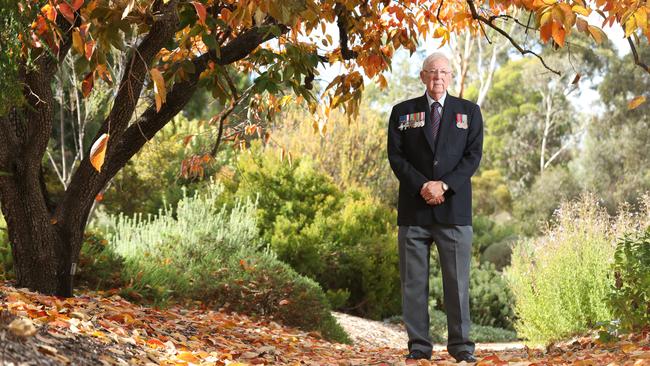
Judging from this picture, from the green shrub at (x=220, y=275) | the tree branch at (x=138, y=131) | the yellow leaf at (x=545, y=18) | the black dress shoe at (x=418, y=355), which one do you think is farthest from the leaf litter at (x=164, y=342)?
the yellow leaf at (x=545, y=18)

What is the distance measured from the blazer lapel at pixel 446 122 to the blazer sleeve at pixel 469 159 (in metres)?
0.13

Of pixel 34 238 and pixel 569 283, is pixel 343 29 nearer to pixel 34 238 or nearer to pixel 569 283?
pixel 34 238

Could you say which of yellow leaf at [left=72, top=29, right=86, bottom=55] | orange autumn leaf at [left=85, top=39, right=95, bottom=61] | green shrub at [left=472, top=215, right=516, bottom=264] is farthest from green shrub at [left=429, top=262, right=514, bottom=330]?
yellow leaf at [left=72, top=29, right=86, bottom=55]

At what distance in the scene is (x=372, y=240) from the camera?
1150 cm

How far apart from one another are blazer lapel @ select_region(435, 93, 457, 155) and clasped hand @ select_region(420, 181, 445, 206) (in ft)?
0.77

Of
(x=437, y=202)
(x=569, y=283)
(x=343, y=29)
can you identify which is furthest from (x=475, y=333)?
(x=437, y=202)

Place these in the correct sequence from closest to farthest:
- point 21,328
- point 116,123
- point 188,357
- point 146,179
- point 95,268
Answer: point 21,328
point 188,357
point 116,123
point 95,268
point 146,179

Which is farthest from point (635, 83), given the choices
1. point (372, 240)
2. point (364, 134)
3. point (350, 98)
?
point (350, 98)

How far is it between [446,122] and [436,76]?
27cm

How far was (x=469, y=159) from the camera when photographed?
188 inches

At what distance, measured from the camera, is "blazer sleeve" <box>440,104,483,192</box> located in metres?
4.69

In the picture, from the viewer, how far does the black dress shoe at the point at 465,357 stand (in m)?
4.77

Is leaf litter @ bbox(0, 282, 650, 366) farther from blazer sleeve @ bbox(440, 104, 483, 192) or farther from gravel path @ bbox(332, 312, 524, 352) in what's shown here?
gravel path @ bbox(332, 312, 524, 352)

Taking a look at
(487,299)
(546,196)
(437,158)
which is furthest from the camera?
(546,196)
